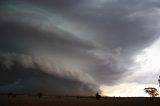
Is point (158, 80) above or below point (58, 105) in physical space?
above

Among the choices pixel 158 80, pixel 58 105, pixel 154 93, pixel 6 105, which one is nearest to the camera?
pixel 6 105

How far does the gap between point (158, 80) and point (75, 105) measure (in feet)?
105

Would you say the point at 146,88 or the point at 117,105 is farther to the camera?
the point at 146,88

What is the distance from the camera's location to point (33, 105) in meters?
105

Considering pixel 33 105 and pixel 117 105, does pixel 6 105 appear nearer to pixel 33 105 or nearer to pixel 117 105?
pixel 33 105

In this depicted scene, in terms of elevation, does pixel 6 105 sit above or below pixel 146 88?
below

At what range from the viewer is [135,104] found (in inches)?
4333

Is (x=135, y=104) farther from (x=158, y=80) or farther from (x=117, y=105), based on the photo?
(x=158, y=80)

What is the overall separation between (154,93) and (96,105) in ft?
118

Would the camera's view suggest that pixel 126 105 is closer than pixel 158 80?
Yes

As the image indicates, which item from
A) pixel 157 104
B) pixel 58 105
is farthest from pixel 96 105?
pixel 157 104

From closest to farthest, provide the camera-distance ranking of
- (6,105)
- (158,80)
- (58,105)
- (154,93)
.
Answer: (6,105) → (58,105) → (158,80) → (154,93)

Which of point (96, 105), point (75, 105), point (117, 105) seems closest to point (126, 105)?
point (117, 105)

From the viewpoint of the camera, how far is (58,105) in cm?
10794
